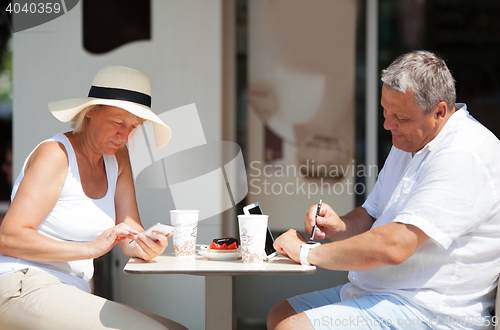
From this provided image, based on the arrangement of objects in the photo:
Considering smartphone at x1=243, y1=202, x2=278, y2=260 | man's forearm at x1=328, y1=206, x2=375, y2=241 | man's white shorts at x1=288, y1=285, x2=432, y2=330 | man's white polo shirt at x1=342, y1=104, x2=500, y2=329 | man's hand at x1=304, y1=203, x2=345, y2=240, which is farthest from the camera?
man's forearm at x1=328, y1=206, x2=375, y2=241

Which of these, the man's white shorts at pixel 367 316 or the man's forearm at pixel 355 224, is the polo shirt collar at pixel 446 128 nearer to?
the man's forearm at pixel 355 224

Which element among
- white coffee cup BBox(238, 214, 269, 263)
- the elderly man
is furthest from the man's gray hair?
white coffee cup BBox(238, 214, 269, 263)

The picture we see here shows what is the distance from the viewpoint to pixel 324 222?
7.09 feet

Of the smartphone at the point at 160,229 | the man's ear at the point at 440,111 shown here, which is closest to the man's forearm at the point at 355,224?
the man's ear at the point at 440,111

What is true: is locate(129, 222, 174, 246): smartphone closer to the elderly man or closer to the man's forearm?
the elderly man

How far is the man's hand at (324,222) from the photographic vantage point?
2117 mm

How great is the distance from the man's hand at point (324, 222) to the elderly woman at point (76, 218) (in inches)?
26.5

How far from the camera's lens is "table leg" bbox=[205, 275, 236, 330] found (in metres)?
1.78

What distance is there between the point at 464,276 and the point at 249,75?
226cm

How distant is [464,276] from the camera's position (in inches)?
71.7

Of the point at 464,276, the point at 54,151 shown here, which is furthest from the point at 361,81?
the point at 54,151

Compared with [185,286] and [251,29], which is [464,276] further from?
[251,29]

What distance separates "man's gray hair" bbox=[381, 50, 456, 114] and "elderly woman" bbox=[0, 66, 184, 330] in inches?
43.5

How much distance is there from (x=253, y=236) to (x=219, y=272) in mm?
206
